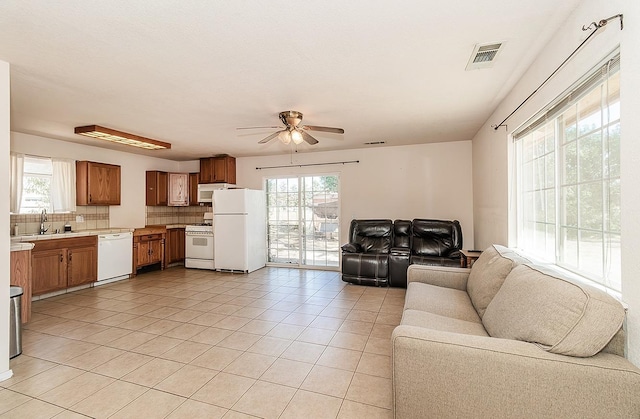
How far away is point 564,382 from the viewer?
1.24 m

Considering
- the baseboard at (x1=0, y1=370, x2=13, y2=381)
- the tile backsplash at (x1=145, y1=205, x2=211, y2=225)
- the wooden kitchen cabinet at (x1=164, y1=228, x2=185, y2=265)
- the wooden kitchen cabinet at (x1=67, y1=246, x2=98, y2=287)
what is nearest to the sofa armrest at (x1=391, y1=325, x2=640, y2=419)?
the baseboard at (x1=0, y1=370, x2=13, y2=381)

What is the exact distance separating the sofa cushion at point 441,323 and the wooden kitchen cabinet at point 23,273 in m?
3.76

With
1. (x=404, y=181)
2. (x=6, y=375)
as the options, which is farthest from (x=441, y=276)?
(x=6, y=375)

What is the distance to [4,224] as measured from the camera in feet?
7.24

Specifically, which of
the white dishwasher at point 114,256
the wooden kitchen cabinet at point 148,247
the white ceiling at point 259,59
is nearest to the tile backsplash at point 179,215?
the wooden kitchen cabinet at point 148,247

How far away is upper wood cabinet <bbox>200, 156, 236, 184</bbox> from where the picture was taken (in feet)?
20.7

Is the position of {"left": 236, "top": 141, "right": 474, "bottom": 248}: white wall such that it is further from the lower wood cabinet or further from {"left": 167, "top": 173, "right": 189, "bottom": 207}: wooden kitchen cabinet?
the lower wood cabinet

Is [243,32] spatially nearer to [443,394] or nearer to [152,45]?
[152,45]

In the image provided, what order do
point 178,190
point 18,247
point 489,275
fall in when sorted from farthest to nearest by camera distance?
point 178,190, point 18,247, point 489,275

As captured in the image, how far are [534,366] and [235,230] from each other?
5.13 metres

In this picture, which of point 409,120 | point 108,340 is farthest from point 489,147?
point 108,340

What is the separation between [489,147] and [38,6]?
4342 mm

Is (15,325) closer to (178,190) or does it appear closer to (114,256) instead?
(114,256)

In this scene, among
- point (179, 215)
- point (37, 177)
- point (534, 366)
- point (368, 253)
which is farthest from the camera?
point (179, 215)
